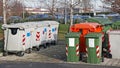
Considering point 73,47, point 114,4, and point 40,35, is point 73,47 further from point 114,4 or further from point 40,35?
point 114,4

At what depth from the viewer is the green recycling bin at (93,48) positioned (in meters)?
13.2

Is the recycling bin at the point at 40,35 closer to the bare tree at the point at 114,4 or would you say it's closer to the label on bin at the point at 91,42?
the label on bin at the point at 91,42

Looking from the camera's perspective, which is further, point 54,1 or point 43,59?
point 54,1

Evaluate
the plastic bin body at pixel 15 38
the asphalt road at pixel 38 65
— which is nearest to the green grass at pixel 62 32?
the plastic bin body at pixel 15 38

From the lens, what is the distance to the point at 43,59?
1467 cm

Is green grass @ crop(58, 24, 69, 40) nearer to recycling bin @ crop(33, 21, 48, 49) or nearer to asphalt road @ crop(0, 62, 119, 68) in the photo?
recycling bin @ crop(33, 21, 48, 49)

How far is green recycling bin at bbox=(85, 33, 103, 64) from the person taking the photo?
43.3 feet

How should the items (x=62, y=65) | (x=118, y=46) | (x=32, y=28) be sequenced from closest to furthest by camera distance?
(x=62, y=65) < (x=118, y=46) < (x=32, y=28)

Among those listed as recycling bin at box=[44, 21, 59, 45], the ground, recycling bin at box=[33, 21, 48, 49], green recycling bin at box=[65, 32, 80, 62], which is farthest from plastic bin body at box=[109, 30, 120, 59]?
recycling bin at box=[44, 21, 59, 45]

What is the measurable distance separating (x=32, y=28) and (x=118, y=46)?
5.03m

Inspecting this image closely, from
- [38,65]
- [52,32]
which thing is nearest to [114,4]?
[52,32]

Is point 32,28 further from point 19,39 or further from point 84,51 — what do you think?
point 84,51

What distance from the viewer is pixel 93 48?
13.2 metres

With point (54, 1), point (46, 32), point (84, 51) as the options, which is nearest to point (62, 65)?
point (84, 51)
